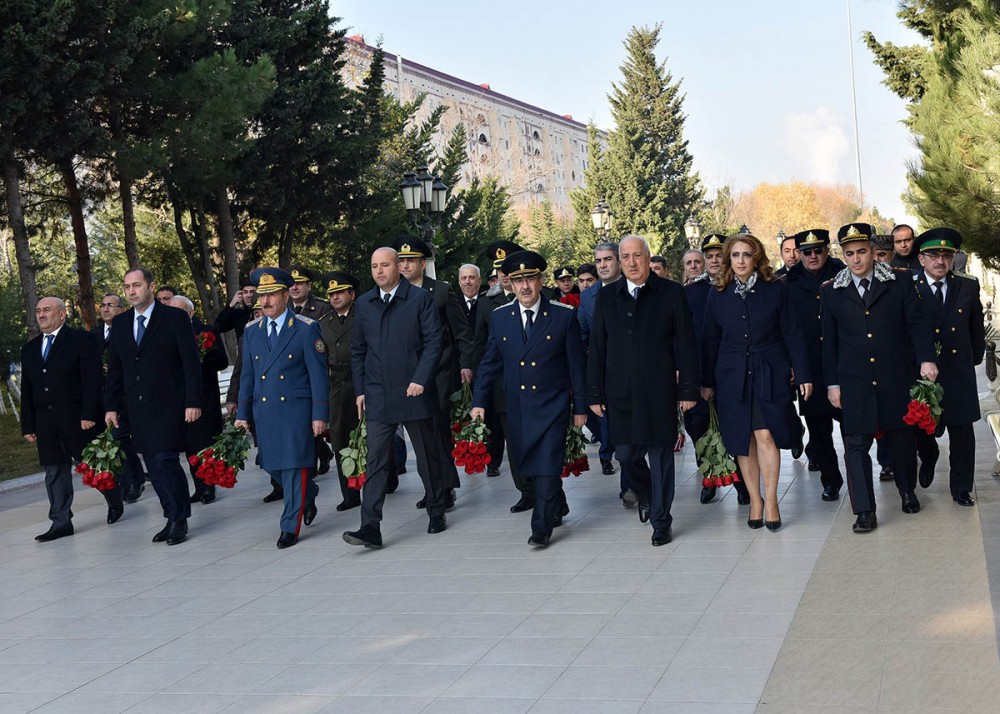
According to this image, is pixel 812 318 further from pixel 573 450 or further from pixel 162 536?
pixel 162 536

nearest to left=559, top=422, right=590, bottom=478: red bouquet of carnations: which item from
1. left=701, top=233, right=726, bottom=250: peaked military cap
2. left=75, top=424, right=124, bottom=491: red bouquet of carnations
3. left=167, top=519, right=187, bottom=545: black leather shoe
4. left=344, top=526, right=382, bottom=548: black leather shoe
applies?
left=344, top=526, right=382, bottom=548: black leather shoe

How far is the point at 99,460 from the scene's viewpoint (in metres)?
9.30

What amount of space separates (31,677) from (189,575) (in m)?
2.12

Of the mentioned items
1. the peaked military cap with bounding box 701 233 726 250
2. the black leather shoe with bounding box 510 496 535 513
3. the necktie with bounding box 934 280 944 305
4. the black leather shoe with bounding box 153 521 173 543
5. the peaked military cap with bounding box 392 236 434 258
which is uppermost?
the peaked military cap with bounding box 392 236 434 258

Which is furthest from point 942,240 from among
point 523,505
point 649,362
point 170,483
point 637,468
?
point 170,483

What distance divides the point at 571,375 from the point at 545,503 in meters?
0.91

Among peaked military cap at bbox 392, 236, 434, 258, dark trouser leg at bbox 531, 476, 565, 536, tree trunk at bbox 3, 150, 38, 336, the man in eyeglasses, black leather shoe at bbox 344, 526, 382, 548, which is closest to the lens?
dark trouser leg at bbox 531, 476, 565, 536

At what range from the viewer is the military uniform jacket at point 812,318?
8.89 metres

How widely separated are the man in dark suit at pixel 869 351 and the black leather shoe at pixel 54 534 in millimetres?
6174

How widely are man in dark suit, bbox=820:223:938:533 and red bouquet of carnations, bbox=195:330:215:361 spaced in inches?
217

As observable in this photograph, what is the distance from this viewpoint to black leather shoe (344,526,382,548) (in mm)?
8055

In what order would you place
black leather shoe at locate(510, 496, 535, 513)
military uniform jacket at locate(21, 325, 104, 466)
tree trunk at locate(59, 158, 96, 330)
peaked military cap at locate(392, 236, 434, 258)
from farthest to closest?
tree trunk at locate(59, 158, 96, 330) < military uniform jacket at locate(21, 325, 104, 466) < black leather shoe at locate(510, 496, 535, 513) < peaked military cap at locate(392, 236, 434, 258)

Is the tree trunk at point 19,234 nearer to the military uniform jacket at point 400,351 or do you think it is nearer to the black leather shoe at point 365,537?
the military uniform jacket at point 400,351

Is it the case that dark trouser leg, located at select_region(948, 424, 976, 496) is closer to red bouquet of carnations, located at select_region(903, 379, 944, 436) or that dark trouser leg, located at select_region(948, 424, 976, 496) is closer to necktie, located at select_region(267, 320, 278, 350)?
red bouquet of carnations, located at select_region(903, 379, 944, 436)
